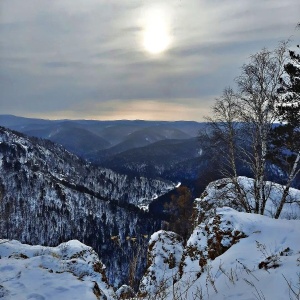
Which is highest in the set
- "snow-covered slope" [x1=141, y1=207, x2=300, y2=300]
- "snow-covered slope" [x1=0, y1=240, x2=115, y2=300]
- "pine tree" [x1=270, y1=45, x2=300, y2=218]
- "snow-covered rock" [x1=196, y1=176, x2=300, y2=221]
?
"pine tree" [x1=270, y1=45, x2=300, y2=218]

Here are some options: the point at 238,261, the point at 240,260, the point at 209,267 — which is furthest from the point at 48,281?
the point at 240,260

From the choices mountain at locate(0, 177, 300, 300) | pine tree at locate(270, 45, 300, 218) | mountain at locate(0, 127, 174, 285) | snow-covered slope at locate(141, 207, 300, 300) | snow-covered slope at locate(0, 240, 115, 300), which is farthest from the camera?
mountain at locate(0, 127, 174, 285)

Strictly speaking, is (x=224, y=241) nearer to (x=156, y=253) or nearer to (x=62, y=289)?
(x=62, y=289)

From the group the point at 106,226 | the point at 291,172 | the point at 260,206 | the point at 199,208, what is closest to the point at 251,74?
the point at 291,172

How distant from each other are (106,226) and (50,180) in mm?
54569

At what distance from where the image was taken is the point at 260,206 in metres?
15.1

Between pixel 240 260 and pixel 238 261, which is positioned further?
pixel 240 260

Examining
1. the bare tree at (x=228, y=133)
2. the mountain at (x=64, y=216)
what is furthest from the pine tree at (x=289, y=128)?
the mountain at (x=64, y=216)

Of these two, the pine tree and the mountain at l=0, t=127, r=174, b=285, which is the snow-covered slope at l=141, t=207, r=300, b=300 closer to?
the pine tree

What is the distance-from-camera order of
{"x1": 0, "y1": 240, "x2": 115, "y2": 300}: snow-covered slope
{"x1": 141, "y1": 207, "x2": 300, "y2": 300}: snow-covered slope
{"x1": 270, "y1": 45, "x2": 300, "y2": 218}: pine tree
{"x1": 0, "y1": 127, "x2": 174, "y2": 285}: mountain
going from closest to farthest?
{"x1": 141, "y1": 207, "x2": 300, "y2": 300}: snow-covered slope → {"x1": 0, "y1": 240, "x2": 115, "y2": 300}: snow-covered slope → {"x1": 270, "y1": 45, "x2": 300, "y2": 218}: pine tree → {"x1": 0, "y1": 127, "x2": 174, "y2": 285}: mountain

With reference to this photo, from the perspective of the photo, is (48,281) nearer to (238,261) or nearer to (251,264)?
(238,261)

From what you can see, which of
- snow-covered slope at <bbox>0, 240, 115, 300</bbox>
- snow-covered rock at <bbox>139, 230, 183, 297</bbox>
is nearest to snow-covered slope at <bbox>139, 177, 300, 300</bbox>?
snow-covered rock at <bbox>139, 230, 183, 297</bbox>

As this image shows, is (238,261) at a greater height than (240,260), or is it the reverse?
(238,261)

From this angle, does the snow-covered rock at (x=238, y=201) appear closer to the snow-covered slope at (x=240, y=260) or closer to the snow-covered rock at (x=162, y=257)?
the snow-covered rock at (x=162, y=257)
